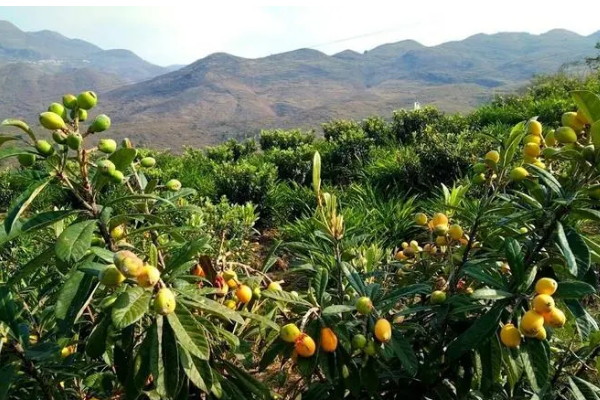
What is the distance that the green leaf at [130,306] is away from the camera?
925 millimetres

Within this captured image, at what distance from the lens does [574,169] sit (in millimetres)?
1221

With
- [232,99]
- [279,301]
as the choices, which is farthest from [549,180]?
[232,99]

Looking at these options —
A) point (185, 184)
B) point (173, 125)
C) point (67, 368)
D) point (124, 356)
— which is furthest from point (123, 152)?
point (173, 125)

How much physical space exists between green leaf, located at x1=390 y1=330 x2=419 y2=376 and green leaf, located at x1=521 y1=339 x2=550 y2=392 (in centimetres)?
24

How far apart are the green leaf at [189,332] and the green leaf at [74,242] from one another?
22 cm

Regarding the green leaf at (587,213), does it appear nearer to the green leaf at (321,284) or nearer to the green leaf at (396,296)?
the green leaf at (396,296)

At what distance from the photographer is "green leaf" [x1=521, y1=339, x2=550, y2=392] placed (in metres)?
1.12

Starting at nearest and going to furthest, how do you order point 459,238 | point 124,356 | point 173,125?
point 124,356, point 459,238, point 173,125

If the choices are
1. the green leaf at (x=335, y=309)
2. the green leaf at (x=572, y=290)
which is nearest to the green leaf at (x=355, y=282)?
the green leaf at (x=335, y=309)

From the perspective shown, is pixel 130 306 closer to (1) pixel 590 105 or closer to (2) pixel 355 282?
(2) pixel 355 282

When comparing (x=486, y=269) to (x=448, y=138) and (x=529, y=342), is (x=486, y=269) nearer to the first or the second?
(x=529, y=342)

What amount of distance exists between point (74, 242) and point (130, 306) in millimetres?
189

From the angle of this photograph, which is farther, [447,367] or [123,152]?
[447,367]

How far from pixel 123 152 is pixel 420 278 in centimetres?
99
